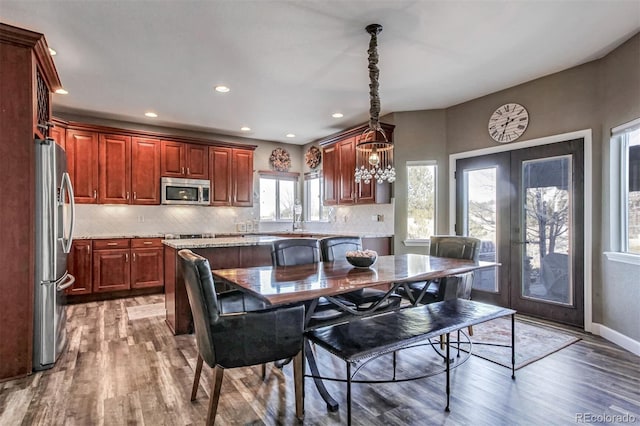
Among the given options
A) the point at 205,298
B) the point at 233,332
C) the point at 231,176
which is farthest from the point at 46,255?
the point at 231,176

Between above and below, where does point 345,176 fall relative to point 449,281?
above

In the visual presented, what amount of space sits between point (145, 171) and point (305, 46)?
3.69 metres

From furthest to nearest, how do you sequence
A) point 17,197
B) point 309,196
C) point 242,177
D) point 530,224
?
1. point 309,196
2. point 242,177
3. point 530,224
4. point 17,197

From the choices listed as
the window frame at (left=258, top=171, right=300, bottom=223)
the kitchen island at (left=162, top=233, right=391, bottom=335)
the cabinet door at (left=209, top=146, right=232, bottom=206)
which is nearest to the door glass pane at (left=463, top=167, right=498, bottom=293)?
the kitchen island at (left=162, top=233, right=391, bottom=335)

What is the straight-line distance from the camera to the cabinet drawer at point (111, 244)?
494 centimetres

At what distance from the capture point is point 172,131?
615 centimetres

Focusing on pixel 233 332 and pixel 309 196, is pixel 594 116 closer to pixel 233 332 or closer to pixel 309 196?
pixel 233 332

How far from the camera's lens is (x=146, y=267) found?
529 cm

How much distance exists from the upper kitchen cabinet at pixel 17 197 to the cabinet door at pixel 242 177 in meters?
3.80

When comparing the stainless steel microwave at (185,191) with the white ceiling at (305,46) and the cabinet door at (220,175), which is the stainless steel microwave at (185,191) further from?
the white ceiling at (305,46)

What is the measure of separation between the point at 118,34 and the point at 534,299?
16.3 feet

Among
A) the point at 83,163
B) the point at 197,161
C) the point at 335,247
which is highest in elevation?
the point at 197,161

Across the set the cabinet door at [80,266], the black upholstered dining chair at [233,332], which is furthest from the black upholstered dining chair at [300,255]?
the cabinet door at [80,266]

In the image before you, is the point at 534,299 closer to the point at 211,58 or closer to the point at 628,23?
the point at 628,23
